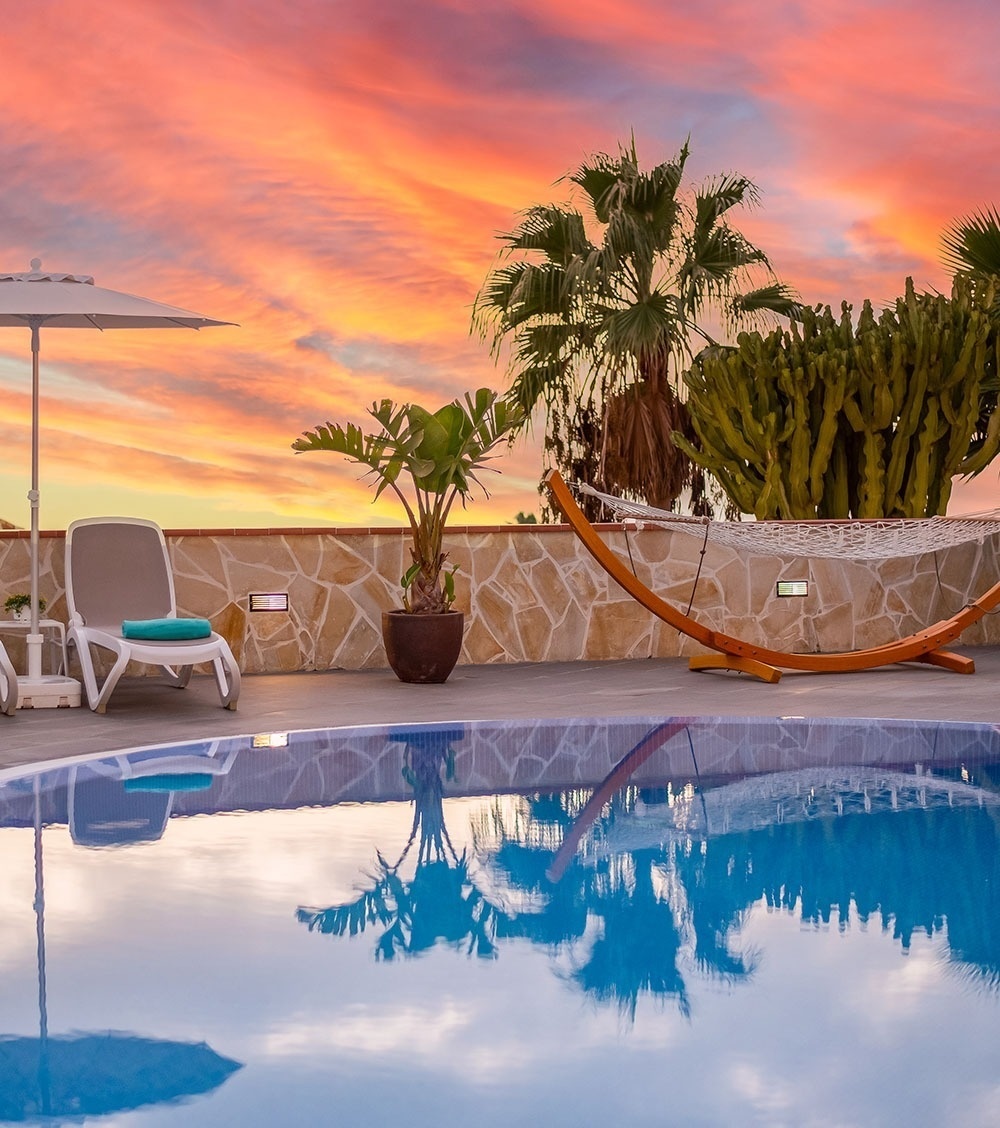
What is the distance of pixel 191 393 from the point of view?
16016 millimetres

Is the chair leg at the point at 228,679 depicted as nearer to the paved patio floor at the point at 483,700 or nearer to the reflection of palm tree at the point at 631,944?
the paved patio floor at the point at 483,700

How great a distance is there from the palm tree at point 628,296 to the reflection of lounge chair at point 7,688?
9564 mm

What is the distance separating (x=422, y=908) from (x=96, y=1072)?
1.60m

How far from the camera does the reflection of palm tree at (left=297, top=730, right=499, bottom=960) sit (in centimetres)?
434

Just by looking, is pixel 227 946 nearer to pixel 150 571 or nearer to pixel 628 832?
pixel 628 832

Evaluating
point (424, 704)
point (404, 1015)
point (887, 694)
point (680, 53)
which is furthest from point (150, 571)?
point (680, 53)

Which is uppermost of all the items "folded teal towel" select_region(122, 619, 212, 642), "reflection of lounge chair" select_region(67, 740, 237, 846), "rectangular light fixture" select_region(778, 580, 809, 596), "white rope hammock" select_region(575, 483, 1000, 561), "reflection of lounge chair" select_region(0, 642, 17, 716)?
"white rope hammock" select_region(575, 483, 1000, 561)

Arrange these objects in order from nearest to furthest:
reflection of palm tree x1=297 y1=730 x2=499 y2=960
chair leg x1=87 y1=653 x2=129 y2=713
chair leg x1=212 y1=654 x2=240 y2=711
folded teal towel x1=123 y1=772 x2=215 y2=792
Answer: reflection of palm tree x1=297 y1=730 x2=499 y2=960, folded teal towel x1=123 y1=772 x2=215 y2=792, chair leg x1=87 y1=653 x2=129 y2=713, chair leg x1=212 y1=654 x2=240 y2=711

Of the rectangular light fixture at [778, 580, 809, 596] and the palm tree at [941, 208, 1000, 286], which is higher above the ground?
the palm tree at [941, 208, 1000, 286]

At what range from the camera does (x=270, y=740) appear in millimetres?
7867

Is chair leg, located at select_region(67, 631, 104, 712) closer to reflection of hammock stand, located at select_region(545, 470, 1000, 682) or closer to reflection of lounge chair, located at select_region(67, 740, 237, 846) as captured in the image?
reflection of lounge chair, located at select_region(67, 740, 237, 846)

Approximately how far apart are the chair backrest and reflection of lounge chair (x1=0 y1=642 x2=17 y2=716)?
0.96m

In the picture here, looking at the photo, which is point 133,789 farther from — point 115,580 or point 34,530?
point 115,580

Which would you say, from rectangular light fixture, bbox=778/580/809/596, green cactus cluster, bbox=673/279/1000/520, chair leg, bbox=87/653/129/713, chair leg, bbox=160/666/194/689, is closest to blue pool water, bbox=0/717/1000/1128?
chair leg, bbox=87/653/129/713
